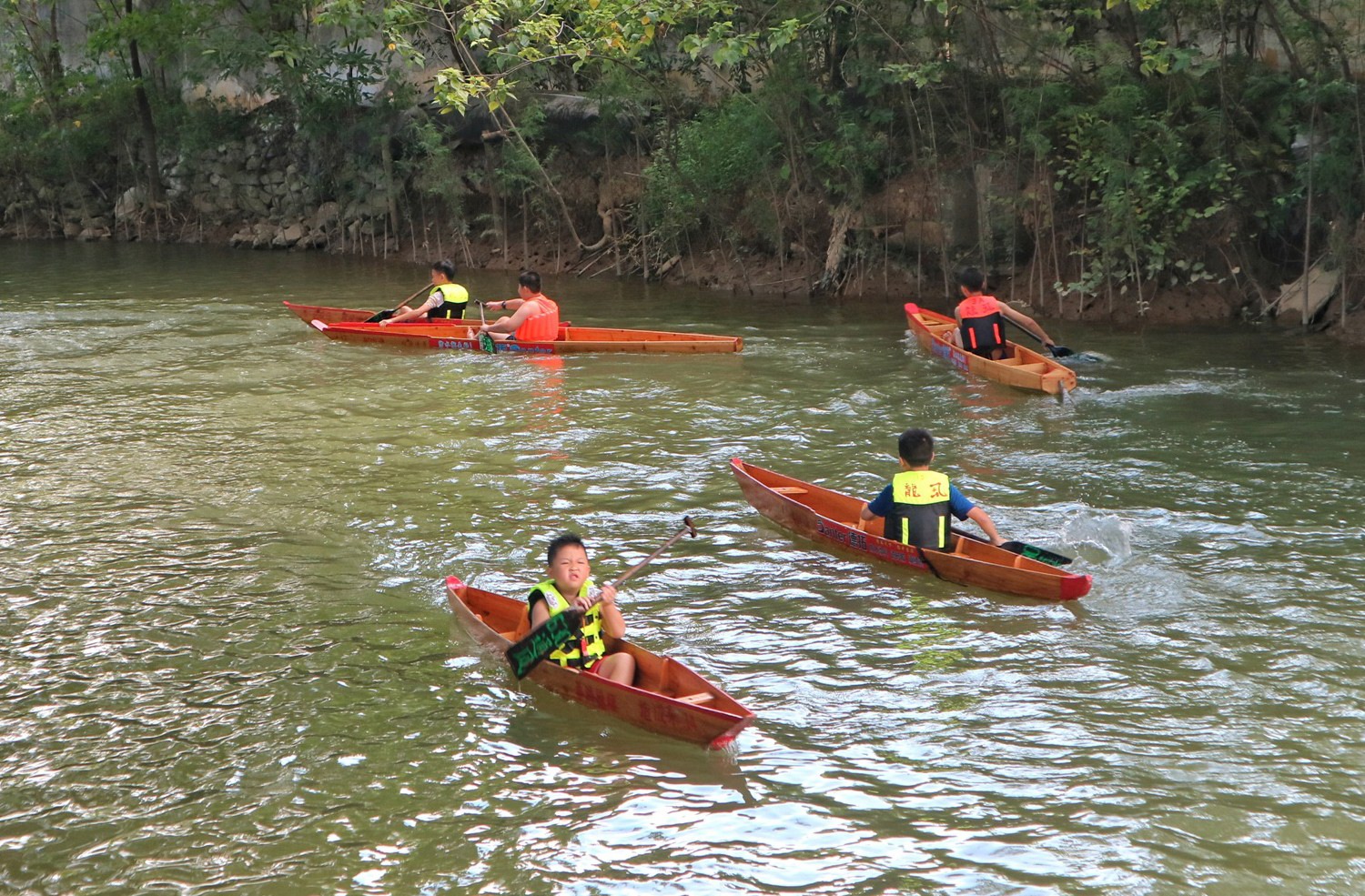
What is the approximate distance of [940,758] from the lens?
19.3ft

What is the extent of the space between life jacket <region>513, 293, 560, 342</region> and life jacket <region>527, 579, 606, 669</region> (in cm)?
942

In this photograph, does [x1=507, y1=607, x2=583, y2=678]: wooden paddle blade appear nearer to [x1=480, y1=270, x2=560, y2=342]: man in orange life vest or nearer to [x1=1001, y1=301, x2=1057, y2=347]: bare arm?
[x1=1001, y1=301, x2=1057, y2=347]: bare arm

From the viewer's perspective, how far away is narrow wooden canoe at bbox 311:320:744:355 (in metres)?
15.2

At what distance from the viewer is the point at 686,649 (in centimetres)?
718

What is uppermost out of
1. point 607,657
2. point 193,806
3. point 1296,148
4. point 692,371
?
point 1296,148

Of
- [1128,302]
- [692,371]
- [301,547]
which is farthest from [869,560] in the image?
[1128,302]

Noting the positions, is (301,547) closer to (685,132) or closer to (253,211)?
(685,132)

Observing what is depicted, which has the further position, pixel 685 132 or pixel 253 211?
pixel 253 211

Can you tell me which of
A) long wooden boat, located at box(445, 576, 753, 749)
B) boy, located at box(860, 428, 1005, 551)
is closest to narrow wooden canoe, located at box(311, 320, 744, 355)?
boy, located at box(860, 428, 1005, 551)

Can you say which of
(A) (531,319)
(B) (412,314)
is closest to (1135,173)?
(A) (531,319)

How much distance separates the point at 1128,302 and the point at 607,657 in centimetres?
1266

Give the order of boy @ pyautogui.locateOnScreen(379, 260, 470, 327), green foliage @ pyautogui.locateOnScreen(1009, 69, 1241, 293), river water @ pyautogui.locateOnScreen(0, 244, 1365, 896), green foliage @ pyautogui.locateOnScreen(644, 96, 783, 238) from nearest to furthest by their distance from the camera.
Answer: river water @ pyautogui.locateOnScreen(0, 244, 1365, 896) → green foliage @ pyautogui.locateOnScreen(1009, 69, 1241, 293) → boy @ pyautogui.locateOnScreen(379, 260, 470, 327) → green foliage @ pyautogui.locateOnScreen(644, 96, 783, 238)

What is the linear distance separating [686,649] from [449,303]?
10727 mm

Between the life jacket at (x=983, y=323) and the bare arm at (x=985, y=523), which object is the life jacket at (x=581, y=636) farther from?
the life jacket at (x=983, y=323)
